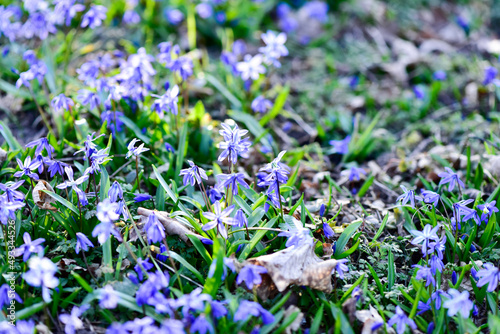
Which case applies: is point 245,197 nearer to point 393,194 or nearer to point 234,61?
point 393,194

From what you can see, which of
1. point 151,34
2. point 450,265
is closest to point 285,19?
point 151,34

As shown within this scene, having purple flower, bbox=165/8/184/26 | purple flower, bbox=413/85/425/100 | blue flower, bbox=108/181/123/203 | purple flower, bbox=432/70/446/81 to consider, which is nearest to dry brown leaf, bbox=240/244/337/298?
blue flower, bbox=108/181/123/203

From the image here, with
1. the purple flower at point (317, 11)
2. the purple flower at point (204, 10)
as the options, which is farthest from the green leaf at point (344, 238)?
the purple flower at point (317, 11)

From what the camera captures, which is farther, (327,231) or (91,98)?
(91,98)

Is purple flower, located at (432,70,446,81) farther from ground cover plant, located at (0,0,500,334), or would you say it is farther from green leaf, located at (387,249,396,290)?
green leaf, located at (387,249,396,290)

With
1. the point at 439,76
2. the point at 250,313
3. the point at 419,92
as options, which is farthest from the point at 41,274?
the point at 439,76

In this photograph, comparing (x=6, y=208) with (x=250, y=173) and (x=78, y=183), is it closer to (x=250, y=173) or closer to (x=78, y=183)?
(x=78, y=183)
